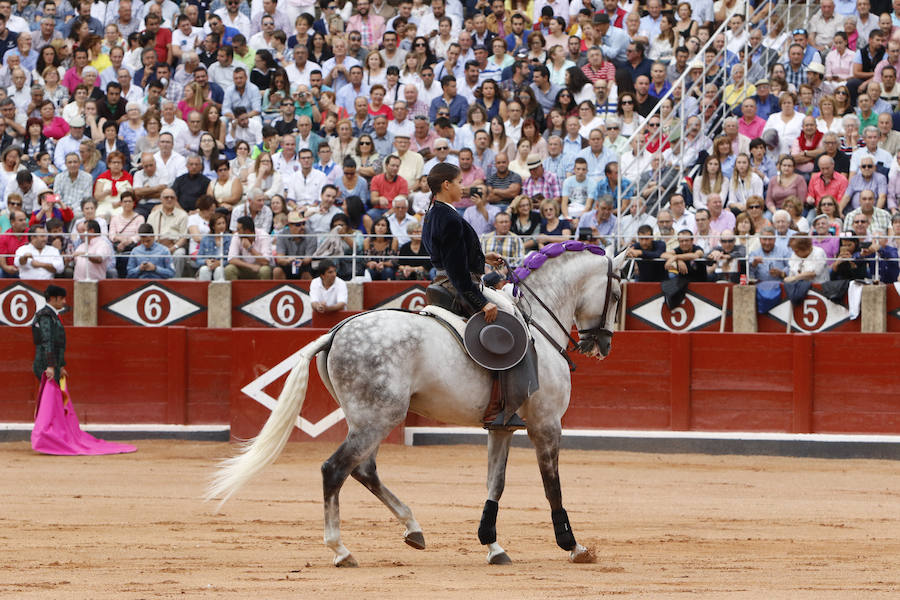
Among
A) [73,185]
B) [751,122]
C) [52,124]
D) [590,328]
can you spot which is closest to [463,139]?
[751,122]

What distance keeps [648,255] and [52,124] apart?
8.34 metres

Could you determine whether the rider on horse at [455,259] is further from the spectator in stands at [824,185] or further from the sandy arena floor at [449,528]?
the spectator in stands at [824,185]

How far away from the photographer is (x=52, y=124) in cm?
1806

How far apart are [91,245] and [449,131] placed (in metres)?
4.30

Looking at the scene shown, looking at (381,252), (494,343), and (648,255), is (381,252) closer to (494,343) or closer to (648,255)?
(648,255)

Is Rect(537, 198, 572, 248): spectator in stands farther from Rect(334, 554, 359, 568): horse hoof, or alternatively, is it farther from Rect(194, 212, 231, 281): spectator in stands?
Rect(334, 554, 359, 568): horse hoof

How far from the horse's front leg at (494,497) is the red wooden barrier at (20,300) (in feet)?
29.3

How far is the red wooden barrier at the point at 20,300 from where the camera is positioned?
A: 605 inches

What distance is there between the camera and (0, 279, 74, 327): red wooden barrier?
15375 mm

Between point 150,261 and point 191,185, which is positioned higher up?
point 191,185

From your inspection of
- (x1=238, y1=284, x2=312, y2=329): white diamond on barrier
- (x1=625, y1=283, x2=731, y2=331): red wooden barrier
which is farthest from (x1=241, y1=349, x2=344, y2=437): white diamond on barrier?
(x1=625, y1=283, x2=731, y2=331): red wooden barrier

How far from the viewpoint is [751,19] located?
1686cm

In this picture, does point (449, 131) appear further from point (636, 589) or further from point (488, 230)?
point (636, 589)

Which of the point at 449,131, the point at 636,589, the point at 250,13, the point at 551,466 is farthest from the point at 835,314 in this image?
the point at 250,13
